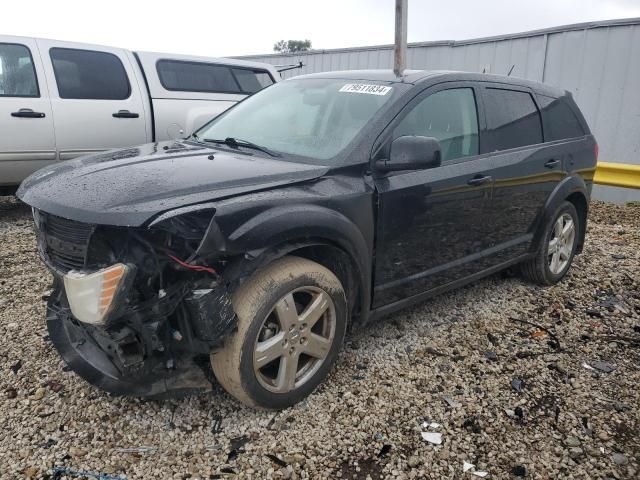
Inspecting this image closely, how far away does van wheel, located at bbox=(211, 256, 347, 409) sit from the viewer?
241 cm

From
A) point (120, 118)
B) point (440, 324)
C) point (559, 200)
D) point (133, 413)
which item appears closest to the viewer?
point (133, 413)

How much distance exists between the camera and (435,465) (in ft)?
7.73

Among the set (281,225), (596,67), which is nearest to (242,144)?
(281,225)

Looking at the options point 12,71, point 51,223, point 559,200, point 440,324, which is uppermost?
point 12,71

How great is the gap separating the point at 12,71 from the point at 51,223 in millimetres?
4100

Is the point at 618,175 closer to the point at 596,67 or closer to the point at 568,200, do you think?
the point at 596,67

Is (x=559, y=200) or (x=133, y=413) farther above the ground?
(x=559, y=200)

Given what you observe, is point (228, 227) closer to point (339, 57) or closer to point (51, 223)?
point (51, 223)

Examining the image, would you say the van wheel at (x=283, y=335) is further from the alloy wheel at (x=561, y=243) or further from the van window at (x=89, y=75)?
the van window at (x=89, y=75)

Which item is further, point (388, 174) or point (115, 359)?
point (388, 174)

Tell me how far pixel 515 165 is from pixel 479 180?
20.0 inches

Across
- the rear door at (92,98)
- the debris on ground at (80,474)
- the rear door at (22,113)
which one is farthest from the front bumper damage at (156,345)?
the rear door at (92,98)

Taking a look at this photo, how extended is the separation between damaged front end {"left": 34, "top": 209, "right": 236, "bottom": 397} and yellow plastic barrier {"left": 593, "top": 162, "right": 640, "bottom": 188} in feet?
22.1

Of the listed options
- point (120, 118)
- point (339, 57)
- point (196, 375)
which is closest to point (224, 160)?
point (196, 375)
